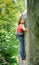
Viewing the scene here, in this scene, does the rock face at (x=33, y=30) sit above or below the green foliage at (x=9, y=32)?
above

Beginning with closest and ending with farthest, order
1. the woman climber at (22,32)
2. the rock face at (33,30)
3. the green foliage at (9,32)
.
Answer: the rock face at (33,30), the woman climber at (22,32), the green foliage at (9,32)

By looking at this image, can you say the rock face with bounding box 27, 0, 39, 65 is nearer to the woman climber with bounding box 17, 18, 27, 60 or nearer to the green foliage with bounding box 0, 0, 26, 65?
the woman climber with bounding box 17, 18, 27, 60

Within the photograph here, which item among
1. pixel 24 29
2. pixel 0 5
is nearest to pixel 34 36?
pixel 24 29

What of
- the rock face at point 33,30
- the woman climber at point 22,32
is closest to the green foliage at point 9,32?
the woman climber at point 22,32

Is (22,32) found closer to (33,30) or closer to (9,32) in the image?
(33,30)

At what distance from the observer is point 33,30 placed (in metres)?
2.45

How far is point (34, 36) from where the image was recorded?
244 cm

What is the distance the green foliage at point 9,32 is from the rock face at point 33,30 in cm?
623

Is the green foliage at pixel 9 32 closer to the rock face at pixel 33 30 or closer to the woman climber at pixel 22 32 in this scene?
the woman climber at pixel 22 32

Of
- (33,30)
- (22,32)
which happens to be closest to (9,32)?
(22,32)

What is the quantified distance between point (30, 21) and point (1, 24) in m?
6.59

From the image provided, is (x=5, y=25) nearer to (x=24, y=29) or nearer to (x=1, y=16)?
(x=1, y=16)

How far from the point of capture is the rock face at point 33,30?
2412mm

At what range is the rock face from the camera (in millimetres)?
2412
